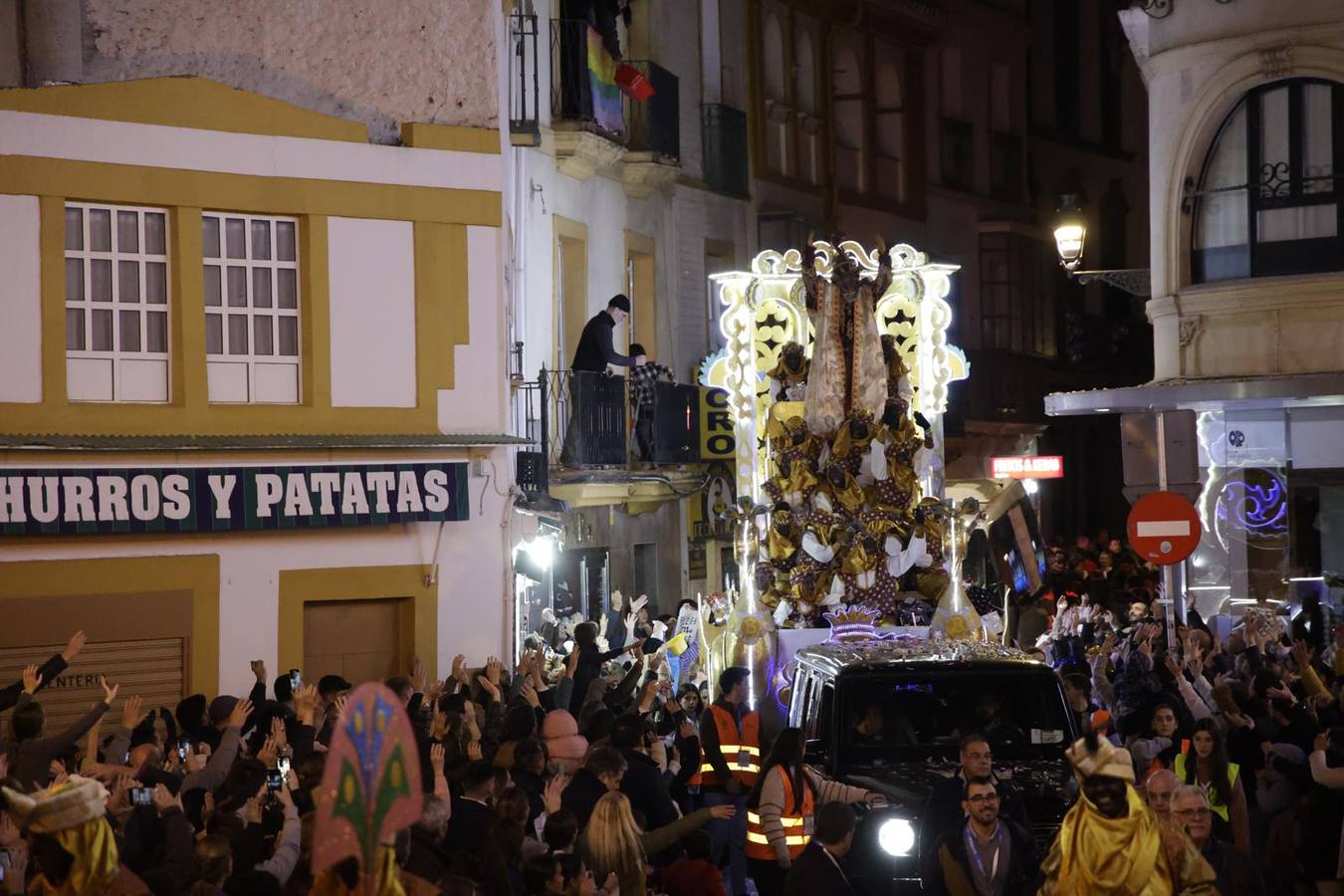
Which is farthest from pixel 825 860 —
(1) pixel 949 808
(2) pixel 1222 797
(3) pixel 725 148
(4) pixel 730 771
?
(3) pixel 725 148

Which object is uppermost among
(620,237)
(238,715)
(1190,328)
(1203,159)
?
(1203,159)

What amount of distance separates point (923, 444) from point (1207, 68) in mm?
9121

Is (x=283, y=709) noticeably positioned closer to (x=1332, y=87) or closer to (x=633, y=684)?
(x=633, y=684)

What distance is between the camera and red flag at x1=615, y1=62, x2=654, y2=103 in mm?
26438

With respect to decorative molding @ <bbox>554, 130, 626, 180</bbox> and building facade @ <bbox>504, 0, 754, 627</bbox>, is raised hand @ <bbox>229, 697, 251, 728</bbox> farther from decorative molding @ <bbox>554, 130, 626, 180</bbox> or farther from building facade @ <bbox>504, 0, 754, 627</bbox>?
decorative molding @ <bbox>554, 130, 626, 180</bbox>

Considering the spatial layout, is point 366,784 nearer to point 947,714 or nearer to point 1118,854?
point 1118,854

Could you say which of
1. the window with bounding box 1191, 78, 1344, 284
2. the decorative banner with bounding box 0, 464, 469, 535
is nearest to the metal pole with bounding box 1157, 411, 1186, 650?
the window with bounding box 1191, 78, 1344, 284

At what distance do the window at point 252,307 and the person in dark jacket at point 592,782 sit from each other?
873cm

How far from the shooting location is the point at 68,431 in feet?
57.1

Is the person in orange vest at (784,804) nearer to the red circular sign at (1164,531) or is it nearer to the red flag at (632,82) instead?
the red circular sign at (1164,531)

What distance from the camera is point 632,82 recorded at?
26.5 meters

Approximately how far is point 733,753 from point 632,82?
1477 centimetres

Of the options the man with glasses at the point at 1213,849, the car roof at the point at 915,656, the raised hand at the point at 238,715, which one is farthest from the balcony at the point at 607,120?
the man with glasses at the point at 1213,849

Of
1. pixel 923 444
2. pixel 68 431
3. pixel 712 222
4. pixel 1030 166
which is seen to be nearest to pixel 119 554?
pixel 68 431
